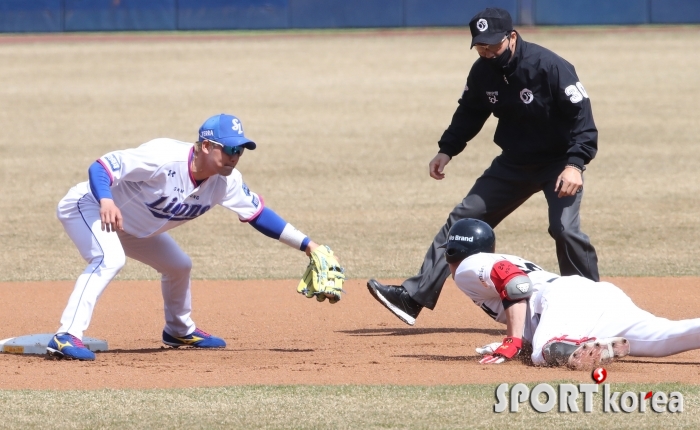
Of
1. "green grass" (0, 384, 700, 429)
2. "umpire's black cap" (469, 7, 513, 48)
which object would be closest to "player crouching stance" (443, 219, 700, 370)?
"green grass" (0, 384, 700, 429)

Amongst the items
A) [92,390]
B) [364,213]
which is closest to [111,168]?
[92,390]

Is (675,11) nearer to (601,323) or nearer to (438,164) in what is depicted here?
(438,164)

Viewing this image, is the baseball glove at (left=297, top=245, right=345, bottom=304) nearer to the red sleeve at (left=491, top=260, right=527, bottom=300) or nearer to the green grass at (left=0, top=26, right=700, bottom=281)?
the red sleeve at (left=491, top=260, right=527, bottom=300)

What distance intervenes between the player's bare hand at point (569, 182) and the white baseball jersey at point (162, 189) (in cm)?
184

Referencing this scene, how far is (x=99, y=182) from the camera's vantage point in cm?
584

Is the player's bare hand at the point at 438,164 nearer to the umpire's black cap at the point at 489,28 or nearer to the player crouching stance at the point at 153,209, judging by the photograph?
the umpire's black cap at the point at 489,28

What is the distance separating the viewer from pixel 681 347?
5.38m

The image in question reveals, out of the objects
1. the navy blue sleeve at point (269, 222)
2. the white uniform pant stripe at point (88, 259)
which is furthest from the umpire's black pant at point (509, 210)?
the white uniform pant stripe at point (88, 259)

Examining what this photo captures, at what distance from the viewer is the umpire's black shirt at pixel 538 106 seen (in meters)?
6.52

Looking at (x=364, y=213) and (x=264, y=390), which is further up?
(x=264, y=390)

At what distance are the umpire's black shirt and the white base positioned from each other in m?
2.91

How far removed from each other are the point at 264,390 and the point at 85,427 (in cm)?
94

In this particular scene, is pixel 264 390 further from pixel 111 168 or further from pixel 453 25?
pixel 453 25

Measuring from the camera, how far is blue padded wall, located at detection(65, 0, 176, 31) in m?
34.1
